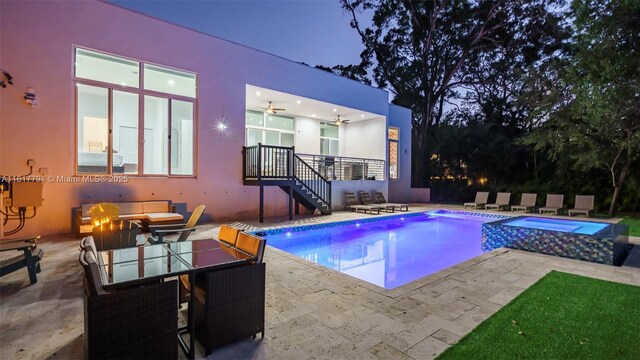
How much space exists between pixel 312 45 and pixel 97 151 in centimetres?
5517

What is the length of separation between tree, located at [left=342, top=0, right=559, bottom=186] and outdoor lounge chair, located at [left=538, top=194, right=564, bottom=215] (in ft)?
25.7

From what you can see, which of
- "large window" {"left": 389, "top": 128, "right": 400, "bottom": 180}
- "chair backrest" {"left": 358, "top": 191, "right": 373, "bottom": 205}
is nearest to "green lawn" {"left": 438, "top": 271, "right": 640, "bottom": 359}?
"chair backrest" {"left": 358, "top": 191, "right": 373, "bottom": 205}

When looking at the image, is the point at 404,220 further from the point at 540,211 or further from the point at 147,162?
the point at 147,162

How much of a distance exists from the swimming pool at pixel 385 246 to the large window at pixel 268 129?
628 cm

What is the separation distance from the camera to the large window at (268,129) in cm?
1317

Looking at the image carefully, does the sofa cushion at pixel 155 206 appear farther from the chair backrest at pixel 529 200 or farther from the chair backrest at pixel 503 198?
the chair backrest at pixel 529 200

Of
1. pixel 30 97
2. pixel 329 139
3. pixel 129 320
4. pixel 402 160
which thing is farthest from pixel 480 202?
pixel 30 97

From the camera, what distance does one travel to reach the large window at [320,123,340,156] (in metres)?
15.8

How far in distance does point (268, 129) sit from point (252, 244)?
Answer: 37.8 ft

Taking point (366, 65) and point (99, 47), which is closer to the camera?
point (99, 47)

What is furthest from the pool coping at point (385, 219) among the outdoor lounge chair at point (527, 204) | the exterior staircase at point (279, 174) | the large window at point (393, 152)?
the large window at point (393, 152)

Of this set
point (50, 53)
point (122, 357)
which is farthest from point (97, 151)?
point (122, 357)

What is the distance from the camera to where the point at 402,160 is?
16.5 metres

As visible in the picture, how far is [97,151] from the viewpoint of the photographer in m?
7.46
